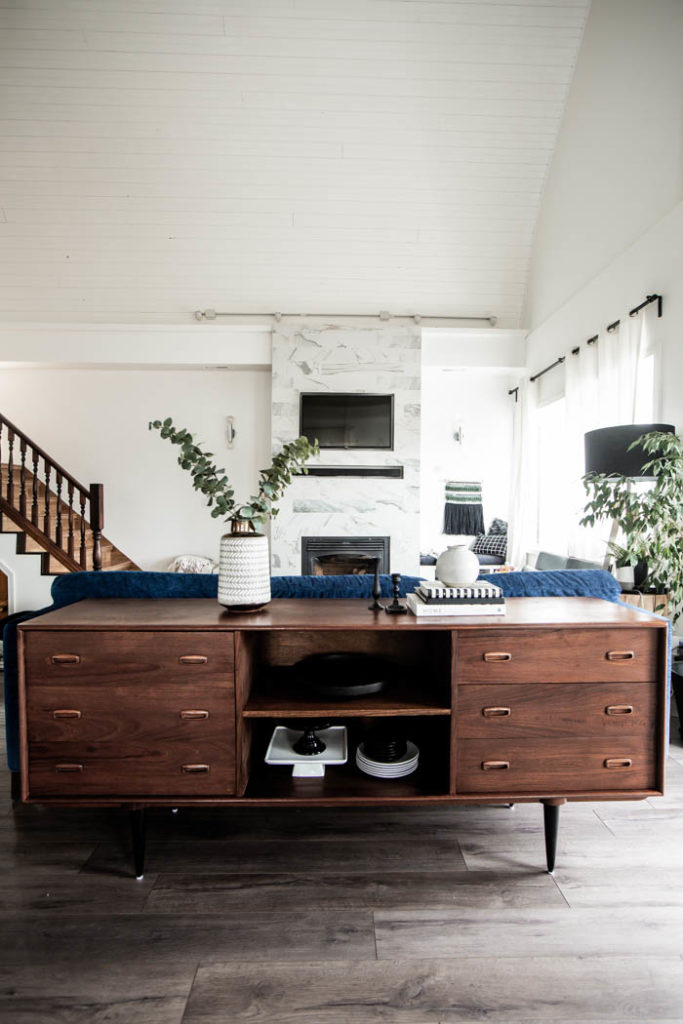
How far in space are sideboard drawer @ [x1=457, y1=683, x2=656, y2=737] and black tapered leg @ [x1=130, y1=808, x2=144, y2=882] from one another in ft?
2.95

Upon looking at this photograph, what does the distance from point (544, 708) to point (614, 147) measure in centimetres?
379

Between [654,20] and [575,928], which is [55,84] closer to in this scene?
[654,20]

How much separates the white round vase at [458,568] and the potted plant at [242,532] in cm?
50

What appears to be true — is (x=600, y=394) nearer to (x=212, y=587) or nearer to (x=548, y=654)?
(x=548, y=654)

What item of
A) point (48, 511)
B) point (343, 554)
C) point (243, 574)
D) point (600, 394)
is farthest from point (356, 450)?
point (243, 574)

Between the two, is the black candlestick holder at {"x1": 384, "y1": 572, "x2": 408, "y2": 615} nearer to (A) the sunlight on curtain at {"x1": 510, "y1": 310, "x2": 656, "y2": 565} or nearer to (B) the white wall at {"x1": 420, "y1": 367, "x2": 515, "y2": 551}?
(A) the sunlight on curtain at {"x1": 510, "y1": 310, "x2": 656, "y2": 565}

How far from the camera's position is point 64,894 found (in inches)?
55.1

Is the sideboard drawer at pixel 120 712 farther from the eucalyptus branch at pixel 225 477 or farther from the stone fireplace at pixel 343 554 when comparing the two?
the stone fireplace at pixel 343 554

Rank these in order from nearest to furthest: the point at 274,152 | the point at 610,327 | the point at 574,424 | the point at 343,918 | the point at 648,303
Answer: the point at 343,918 < the point at 648,303 < the point at 610,327 < the point at 574,424 < the point at 274,152

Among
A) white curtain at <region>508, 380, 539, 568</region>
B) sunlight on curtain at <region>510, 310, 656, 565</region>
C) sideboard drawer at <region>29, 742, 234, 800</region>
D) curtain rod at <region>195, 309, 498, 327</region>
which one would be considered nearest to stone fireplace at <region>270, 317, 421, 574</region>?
curtain rod at <region>195, 309, 498, 327</region>

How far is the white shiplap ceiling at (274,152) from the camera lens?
3680mm

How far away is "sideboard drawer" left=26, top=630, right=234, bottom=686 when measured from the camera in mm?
1331

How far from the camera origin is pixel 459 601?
1442 millimetres

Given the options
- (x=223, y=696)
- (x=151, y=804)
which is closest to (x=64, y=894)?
(x=151, y=804)
